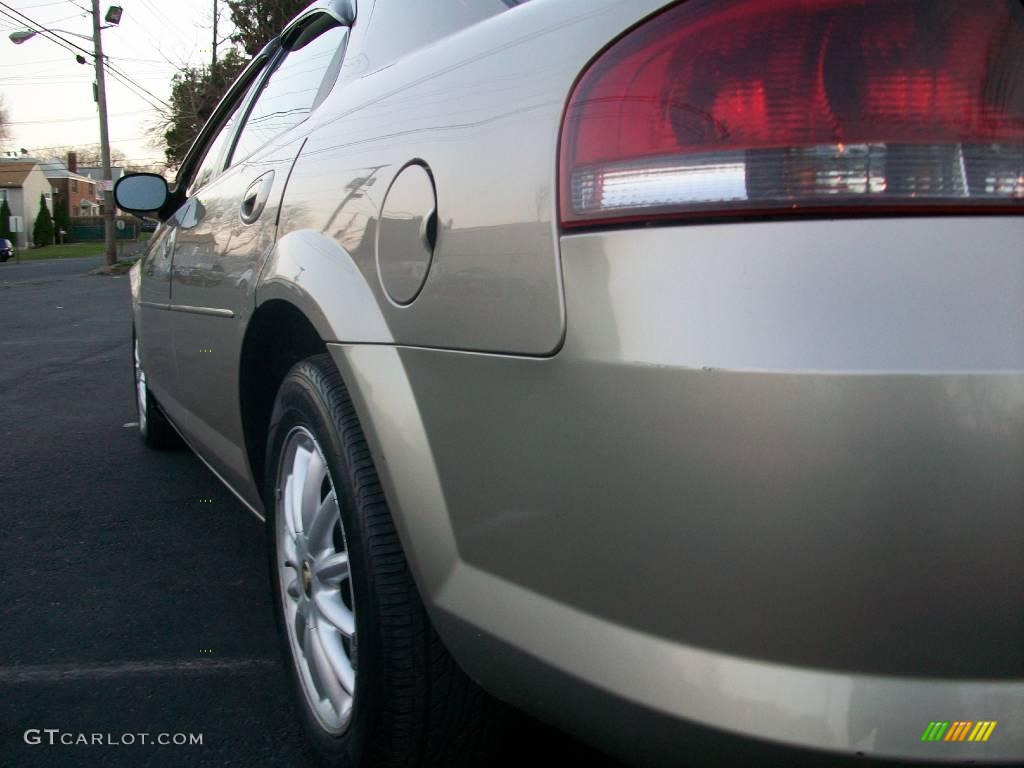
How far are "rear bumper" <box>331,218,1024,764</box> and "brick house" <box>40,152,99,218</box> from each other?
8848 cm

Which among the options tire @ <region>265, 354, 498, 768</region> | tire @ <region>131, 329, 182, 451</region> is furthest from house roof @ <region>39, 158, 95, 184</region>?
tire @ <region>265, 354, 498, 768</region>

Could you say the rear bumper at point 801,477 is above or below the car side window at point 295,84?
below

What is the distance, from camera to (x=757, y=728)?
105 centimetres

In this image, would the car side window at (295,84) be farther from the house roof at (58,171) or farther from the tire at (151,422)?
the house roof at (58,171)

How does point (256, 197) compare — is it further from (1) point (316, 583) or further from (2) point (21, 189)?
(2) point (21, 189)

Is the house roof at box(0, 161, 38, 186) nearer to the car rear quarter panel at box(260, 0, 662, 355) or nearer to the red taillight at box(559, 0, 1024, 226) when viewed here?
the car rear quarter panel at box(260, 0, 662, 355)

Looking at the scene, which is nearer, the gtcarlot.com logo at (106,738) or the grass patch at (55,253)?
the gtcarlot.com logo at (106,738)

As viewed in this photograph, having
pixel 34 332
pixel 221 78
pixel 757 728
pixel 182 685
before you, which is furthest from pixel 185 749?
pixel 221 78

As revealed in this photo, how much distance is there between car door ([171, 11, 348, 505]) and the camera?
2.21m

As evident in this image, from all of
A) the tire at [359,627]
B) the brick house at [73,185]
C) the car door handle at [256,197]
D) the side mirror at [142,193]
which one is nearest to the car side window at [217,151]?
the side mirror at [142,193]

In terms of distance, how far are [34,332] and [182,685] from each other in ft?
31.2

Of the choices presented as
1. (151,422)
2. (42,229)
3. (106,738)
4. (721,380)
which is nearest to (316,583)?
(106,738)

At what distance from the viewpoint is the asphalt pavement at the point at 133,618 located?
6.61ft

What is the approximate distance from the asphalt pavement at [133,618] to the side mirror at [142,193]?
114cm
